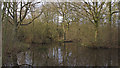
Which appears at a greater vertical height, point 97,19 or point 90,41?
point 97,19

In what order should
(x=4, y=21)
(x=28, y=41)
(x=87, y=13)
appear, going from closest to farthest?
1. (x=4, y=21)
2. (x=87, y=13)
3. (x=28, y=41)

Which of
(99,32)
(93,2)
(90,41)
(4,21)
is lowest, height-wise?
(90,41)

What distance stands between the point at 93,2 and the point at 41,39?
312cm

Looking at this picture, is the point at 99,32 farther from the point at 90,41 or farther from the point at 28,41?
the point at 28,41

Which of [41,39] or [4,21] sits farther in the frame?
[41,39]

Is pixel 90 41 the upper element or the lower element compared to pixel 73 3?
lower

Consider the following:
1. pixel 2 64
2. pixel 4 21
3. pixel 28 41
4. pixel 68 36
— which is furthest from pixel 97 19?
pixel 28 41

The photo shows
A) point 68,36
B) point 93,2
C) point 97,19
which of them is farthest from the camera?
point 68,36

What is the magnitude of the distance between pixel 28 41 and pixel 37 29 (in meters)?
0.79

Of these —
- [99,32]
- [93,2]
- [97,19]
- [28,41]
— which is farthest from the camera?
[28,41]

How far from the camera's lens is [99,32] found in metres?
2.99

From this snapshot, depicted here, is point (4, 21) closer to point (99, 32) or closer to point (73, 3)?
point (99, 32)

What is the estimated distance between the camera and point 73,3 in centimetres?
421

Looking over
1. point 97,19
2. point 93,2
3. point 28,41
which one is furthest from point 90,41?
point 28,41
